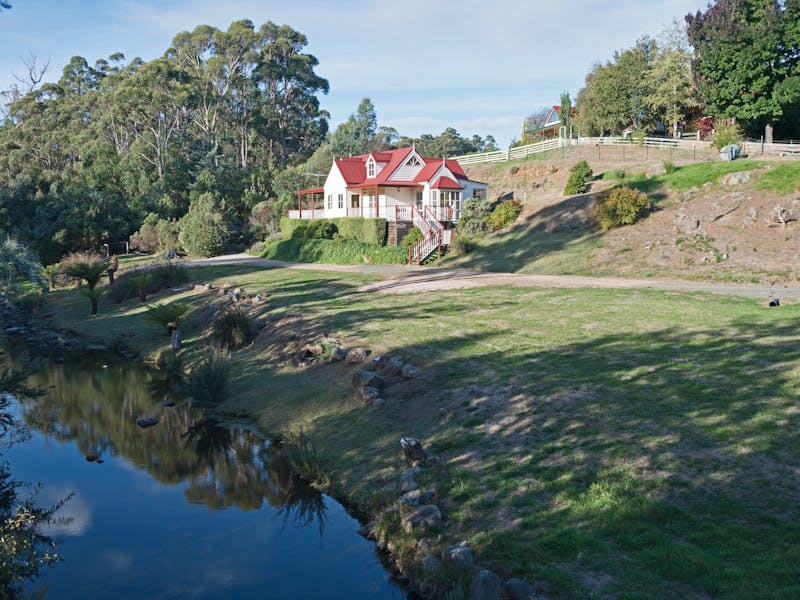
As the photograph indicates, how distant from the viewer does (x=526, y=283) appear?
75.6 feet

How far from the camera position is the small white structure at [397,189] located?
41.6m

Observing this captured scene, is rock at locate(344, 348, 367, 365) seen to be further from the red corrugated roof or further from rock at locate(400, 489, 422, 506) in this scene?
the red corrugated roof

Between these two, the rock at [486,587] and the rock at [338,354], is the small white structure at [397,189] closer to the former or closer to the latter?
the rock at [338,354]

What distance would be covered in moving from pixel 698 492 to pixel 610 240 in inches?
874

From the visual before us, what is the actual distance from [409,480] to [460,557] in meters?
2.27

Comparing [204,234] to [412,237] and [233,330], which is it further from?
[233,330]

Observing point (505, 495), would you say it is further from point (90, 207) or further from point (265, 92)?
point (265, 92)

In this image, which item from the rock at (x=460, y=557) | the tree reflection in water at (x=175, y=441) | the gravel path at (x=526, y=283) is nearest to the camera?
the rock at (x=460, y=557)

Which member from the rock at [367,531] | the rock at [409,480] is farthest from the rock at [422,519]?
the rock at [367,531]

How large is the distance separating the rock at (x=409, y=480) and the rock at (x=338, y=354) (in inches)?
239

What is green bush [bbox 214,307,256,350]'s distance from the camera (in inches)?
769

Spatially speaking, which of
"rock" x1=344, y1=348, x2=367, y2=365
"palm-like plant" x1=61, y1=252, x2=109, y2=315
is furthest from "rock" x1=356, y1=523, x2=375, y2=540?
"palm-like plant" x1=61, y1=252, x2=109, y2=315

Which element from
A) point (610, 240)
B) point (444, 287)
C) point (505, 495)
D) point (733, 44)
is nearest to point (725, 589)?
point (505, 495)

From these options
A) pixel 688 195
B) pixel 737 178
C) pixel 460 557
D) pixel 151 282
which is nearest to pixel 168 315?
pixel 151 282
